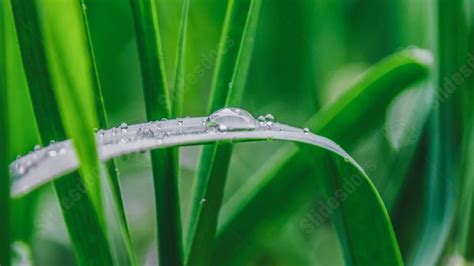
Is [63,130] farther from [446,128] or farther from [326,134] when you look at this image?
[446,128]

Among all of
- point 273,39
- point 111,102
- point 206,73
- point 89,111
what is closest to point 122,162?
point 111,102

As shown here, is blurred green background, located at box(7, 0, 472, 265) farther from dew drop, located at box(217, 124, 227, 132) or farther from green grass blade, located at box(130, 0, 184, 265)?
dew drop, located at box(217, 124, 227, 132)

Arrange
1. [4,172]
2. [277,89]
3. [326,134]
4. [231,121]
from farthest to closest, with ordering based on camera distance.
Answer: [277,89] → [326,134] → [231,121] → [4,172]

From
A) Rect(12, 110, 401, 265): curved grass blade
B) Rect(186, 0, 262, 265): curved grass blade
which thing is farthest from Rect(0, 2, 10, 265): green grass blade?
Rect(186, 0, 262, 265): curved grass blade

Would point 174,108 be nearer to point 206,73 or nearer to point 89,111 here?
point 89,111

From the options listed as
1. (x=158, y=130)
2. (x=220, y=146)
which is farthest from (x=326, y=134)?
(x=158, y=130)

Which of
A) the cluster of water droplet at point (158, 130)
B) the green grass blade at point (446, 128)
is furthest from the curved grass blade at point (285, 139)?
the green grass blade at point (446, 128)

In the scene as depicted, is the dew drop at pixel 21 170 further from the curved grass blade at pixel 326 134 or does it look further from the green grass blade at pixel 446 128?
the green grass blade at pixel 446 128
